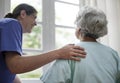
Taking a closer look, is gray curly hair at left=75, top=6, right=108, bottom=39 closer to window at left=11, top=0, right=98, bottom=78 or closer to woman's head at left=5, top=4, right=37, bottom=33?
woman's head at left=5, top=4, right=37, bottom=33

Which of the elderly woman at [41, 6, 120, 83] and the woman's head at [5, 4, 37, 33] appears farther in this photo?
the woman's head at [5, 4, 37, 33]

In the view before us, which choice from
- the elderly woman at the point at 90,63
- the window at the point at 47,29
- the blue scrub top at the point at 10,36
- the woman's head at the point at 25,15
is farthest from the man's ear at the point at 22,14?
the window at the point at 47,29

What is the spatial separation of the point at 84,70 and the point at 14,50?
0.45 meters

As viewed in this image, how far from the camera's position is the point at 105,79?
53.8 inches

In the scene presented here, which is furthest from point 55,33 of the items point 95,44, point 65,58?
point 65,58

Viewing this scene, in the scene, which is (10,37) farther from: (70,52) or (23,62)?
(70,52)

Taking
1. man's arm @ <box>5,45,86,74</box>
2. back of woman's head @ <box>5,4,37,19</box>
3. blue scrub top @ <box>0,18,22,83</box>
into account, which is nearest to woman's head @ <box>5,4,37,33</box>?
back of woman's head @ <box>5,4,37,19</box>

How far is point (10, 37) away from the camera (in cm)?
118

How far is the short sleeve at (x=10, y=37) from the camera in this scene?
116 centimetres

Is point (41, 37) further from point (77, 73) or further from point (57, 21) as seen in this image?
point (77, 73)

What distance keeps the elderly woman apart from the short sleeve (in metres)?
0.27

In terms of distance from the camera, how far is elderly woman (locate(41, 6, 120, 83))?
4.23ft

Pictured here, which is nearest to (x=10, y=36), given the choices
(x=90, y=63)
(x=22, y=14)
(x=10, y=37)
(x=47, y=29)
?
(x=10, y=37)

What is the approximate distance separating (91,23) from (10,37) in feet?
1.79
